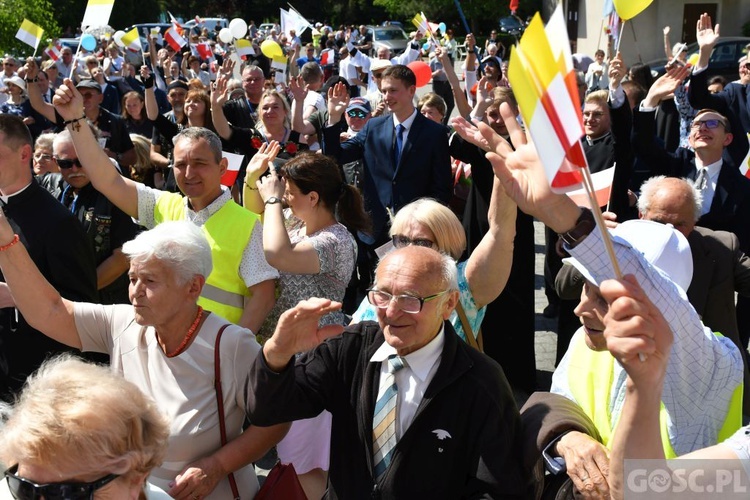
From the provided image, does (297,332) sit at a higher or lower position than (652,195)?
lower

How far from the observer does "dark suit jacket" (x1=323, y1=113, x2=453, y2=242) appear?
6285 mm

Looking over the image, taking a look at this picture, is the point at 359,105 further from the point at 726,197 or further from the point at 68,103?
the point at 68,103

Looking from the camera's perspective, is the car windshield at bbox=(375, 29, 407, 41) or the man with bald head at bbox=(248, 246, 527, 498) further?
the car windshield at bbox=(375, 29, 407, 41)

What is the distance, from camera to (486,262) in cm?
349

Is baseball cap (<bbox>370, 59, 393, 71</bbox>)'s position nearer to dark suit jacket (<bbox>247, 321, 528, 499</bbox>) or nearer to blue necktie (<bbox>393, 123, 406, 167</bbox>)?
blue necktie (<bbox>393, 123, 406, 167</bbox>)

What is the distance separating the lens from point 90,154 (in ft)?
13.9

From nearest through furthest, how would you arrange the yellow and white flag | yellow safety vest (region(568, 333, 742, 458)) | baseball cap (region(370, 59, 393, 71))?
yellow safety vest (region(568, 333, 742, 458)) < the yellow and white flag < baseball cap (region(370, 59, 393, 71))

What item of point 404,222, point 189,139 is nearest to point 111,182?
point 189,139

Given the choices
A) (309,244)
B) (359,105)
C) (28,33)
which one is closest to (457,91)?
(359,105)

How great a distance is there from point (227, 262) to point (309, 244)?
39 cm

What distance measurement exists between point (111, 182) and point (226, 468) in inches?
78.5

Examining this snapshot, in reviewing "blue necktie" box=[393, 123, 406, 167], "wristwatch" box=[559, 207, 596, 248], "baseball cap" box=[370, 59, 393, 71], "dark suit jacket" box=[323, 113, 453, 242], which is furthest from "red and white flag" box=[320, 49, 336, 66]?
"wristwatch" box=[559, 207, 596, 248]

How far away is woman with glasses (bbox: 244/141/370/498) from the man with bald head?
3.60 feet

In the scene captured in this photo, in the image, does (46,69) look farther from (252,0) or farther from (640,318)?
(252,0)
